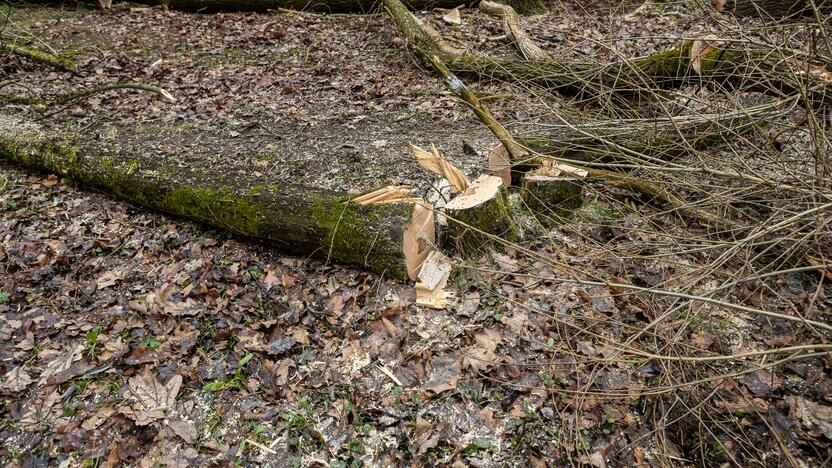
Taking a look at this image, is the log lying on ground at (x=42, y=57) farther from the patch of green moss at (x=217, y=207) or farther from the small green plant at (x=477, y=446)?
the small green plant at (x=477, y=446)

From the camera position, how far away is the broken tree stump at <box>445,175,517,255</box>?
347cm

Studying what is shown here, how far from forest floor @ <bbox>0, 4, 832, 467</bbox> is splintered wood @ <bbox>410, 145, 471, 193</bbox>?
23cm

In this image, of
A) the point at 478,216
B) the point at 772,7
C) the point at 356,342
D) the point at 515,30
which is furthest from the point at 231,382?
the point at 772,7

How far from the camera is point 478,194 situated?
11.7ft

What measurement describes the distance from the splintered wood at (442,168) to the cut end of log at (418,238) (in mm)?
387

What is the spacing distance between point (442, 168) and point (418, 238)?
71 cm

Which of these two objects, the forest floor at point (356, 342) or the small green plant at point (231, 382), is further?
the small green plant at point (231, 382)

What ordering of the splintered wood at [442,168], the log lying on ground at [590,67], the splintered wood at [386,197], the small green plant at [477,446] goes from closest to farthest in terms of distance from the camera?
the small green plant at [477,446] < the splintered wood at [386,197] < the splintered wood at [442,168] < the log lying on ground at [590,67]

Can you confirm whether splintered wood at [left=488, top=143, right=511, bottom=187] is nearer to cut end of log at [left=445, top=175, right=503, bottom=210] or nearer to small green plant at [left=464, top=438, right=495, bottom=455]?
cut end of log at [left=445, top=175, right=503, bottom=210]

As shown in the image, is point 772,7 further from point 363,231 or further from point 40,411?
point 40,411

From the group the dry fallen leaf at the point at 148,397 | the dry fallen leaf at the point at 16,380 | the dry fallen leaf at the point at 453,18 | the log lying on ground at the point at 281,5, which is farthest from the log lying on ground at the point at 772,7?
the dry fallen leaf at the point at 16,380

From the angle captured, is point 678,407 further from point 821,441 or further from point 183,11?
point 183,11

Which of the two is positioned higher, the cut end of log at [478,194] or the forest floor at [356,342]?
the cut end of log at [478,194]

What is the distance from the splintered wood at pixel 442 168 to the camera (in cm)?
373
